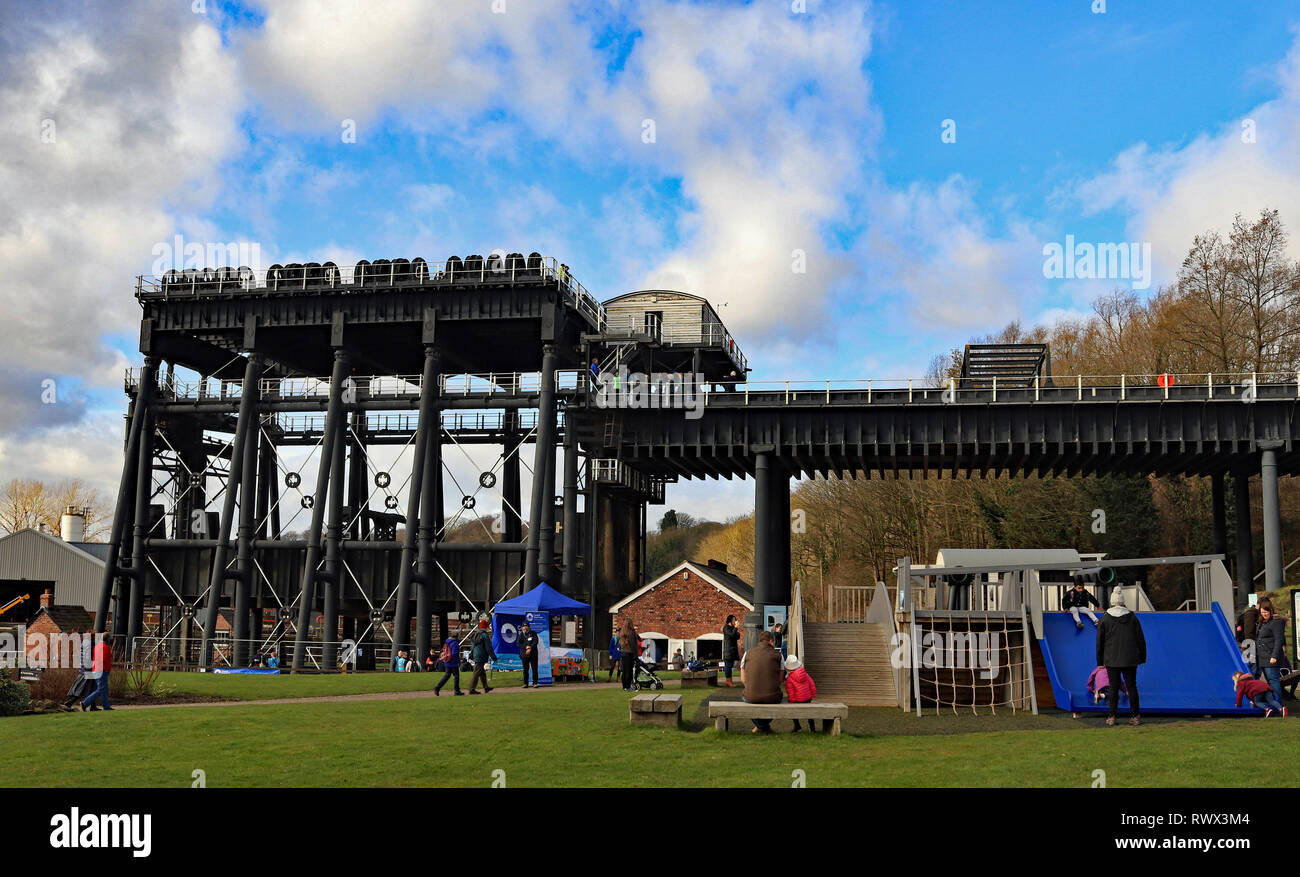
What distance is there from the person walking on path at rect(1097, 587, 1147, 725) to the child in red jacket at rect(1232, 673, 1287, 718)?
95.6 inches

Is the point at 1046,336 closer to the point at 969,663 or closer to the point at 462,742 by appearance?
the point at 969,663

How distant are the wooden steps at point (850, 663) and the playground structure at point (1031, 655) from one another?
41 mm

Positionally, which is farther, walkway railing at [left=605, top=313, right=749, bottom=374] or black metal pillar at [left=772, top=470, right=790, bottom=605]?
walkway railing at [left=605, top=313, right=749, bottom=374]

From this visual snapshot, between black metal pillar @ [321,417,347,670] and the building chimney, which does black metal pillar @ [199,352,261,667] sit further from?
the building chimney

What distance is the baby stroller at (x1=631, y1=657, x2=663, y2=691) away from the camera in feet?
95.3

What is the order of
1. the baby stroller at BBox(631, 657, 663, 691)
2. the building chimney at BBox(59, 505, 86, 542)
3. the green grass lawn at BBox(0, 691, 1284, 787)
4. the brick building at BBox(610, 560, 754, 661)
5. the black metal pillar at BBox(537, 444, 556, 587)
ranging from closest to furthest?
the green grass lawn at BBox(0, 691, 1284, 787)
the baby stroller at BBox(631, 657, 663, 691)
the black metal pillar at BBox(537, 444, 556, 587)
the brick building at BBox(610, 560, 754, 661)
the building chimney at BBox(59, 505, 86, 542)

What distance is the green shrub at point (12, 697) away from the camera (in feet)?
69.1

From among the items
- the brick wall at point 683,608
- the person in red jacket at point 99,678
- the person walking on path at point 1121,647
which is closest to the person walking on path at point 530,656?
the person in red jacket at point 99,678

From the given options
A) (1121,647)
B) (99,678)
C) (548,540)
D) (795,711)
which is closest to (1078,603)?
(1121,647)

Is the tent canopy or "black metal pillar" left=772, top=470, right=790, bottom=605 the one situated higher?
"black metal pillar" left=772, top=470, right=790, bottom=605

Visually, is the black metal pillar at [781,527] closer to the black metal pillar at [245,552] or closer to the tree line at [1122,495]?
the tree line at [1122,495]

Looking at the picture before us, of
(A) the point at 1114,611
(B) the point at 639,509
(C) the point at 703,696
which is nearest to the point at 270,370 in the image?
(B) the point at 639,509

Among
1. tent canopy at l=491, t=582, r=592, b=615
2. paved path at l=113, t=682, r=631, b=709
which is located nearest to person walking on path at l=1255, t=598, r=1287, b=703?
paved path at l=113, t=682, r=631, b=709

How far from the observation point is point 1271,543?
42.6 metres
